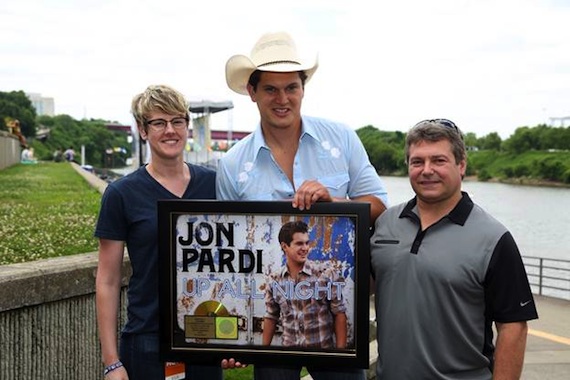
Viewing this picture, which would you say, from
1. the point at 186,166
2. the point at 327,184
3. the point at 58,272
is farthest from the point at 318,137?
the point at 58,272

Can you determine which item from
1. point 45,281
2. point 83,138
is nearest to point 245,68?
point 45,281

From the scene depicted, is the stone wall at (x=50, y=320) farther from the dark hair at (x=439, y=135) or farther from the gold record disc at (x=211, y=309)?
the dark hair at (x=439, y=135)

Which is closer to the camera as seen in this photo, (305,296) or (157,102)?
(305,296)

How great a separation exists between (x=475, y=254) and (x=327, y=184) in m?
0.77

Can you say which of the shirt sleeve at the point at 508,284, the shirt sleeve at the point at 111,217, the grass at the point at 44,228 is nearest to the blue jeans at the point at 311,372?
the shirt sleeve at the point at 508,284

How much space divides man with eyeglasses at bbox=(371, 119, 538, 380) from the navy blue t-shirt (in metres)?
0.98

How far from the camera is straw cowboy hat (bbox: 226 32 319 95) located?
274 centimetres

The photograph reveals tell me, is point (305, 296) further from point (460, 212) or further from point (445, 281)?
point (460, 212)

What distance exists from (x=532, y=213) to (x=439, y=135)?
4868 centimetres

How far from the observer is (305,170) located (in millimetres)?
2826

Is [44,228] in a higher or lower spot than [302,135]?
lower

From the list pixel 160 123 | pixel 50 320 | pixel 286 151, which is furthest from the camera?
pixel 50 320

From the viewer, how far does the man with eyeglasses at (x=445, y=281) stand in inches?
90.2

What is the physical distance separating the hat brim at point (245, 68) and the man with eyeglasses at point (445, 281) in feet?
1.97
